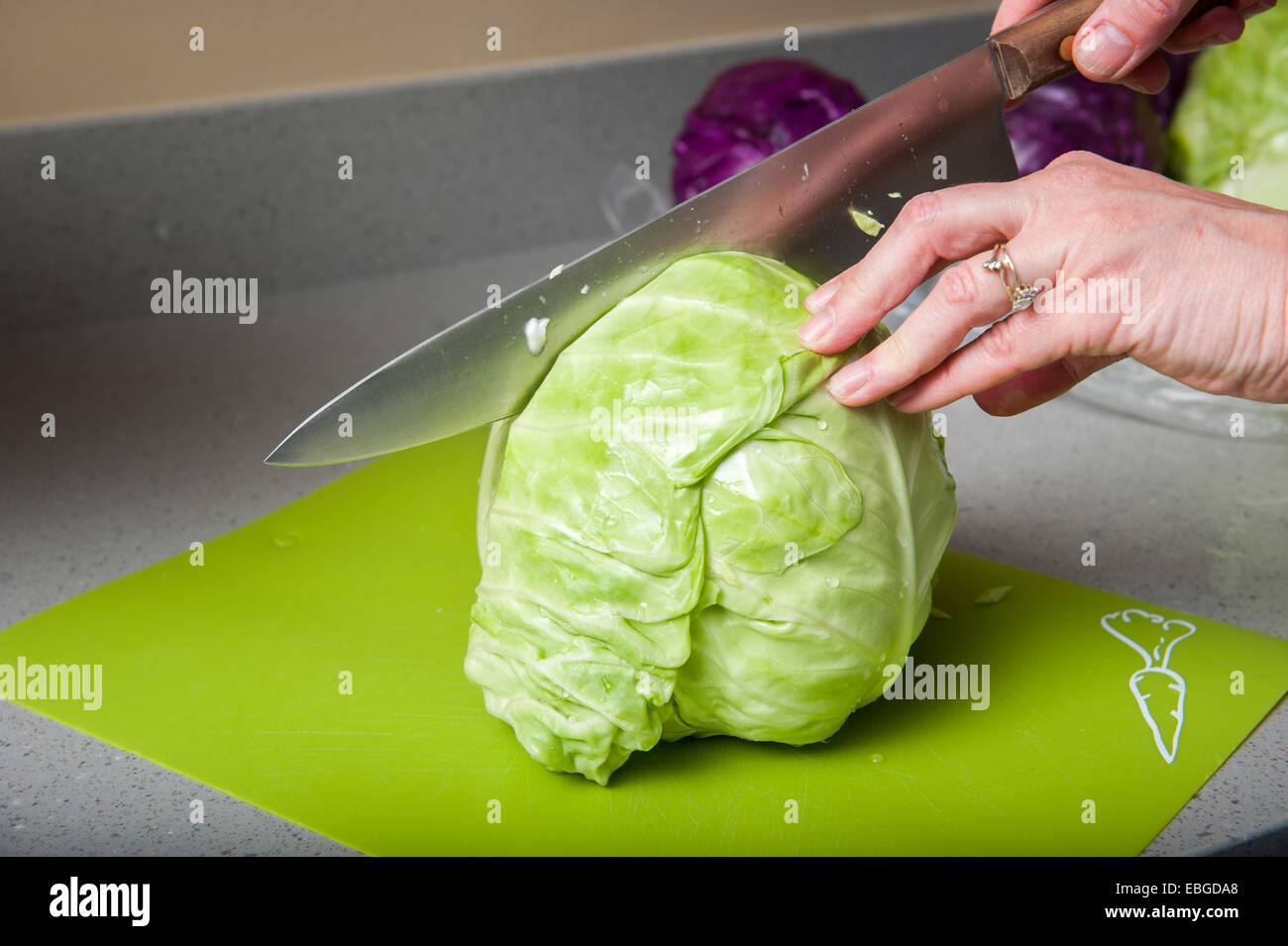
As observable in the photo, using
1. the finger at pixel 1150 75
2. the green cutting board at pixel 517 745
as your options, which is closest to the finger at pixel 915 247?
the green cutting board at pixel 517 745

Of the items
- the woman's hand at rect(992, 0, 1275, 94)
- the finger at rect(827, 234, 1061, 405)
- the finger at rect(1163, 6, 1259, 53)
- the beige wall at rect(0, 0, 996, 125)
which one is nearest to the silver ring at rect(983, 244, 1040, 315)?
the finger at rect(827, 234, 1061, 405)

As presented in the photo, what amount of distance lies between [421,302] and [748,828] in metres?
1.94

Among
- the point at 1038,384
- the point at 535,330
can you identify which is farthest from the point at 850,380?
the point at 1038,384

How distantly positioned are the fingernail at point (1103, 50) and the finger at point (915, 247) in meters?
0.35

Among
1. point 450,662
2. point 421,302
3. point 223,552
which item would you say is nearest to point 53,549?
point 223,552

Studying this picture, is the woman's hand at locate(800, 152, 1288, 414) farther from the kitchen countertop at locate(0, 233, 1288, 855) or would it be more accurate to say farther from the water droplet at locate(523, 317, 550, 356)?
the kitchen countertop at locate(0, 233, 1288, 855)

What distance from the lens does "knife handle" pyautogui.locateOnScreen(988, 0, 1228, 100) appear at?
1585mm

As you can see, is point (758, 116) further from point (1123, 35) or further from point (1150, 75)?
point (1123, 35)

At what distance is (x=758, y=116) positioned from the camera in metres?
2.72

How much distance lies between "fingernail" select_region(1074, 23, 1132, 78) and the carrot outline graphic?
0.75 m

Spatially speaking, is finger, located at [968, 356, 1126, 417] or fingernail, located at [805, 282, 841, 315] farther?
finger, located at [968, 356, 1126, 417]

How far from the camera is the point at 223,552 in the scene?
1911mm

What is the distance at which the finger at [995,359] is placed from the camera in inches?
53.8
